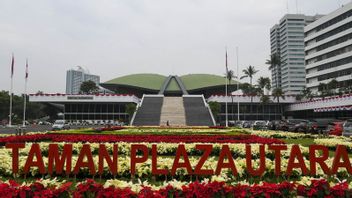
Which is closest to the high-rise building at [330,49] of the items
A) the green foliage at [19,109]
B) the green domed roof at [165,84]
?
the green domed roof at [165,84]

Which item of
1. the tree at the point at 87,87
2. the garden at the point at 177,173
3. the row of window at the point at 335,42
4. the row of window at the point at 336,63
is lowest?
the garden at the point at 177,173

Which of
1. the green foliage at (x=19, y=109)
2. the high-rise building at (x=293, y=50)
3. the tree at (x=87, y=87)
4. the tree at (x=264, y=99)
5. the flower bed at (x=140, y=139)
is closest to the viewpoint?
the flower bed at (x=140, y=139)

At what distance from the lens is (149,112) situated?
60344 mm

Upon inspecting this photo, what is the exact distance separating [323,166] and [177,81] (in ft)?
310

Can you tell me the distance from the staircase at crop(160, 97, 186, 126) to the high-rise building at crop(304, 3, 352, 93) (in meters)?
37.5

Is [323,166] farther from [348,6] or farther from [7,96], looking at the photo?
[7,96]

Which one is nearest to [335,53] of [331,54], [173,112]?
[331,54]

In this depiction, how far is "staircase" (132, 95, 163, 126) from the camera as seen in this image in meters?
54.4

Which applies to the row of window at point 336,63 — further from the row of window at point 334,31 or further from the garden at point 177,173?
the garden at point 177,173

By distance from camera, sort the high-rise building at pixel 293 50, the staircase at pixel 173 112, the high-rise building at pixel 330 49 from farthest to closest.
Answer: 1. the high-rise building at pixel 293 50
2. the high-rise building at pixel 330 49
3. the staircase at pixel 173 112

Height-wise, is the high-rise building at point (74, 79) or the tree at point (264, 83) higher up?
the high-rise building at point (74, 79)

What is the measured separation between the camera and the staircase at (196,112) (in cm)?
5437

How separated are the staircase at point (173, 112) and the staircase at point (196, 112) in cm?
88

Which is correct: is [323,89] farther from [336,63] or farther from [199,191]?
[199,191]
